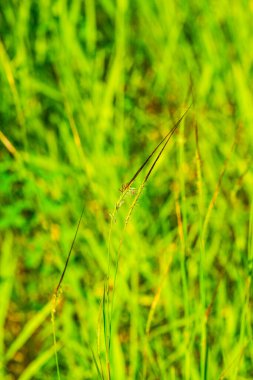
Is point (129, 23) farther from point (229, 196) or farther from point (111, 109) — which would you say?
point (229, 196)

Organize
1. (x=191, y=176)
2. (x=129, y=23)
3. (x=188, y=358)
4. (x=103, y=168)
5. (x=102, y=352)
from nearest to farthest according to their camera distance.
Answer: (x=188, y=358)
(x=102, y=352)
(x=103, y=168)
(x=191, y=176)
(x=129, y=23)

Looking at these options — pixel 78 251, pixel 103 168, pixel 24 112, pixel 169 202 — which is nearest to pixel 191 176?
pixel 169 202

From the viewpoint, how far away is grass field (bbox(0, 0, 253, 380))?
1.21m

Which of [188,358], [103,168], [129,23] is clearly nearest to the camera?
[188,358]

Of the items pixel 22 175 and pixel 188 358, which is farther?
pixel 22 175

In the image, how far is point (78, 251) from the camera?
4.32 ft

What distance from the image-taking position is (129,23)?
5.07 feet

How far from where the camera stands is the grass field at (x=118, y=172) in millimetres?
1206

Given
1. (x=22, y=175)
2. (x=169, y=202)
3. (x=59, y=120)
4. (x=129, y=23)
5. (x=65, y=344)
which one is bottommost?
(x=65, y=344)

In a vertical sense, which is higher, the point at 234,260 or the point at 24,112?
the point at 24,112

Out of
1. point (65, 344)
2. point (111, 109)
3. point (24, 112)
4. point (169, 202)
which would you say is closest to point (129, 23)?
point (111, 109)

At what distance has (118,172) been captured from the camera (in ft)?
4.39

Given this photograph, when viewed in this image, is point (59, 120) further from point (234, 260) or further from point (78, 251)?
point (234, 260)

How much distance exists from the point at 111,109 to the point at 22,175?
1.01 feet
